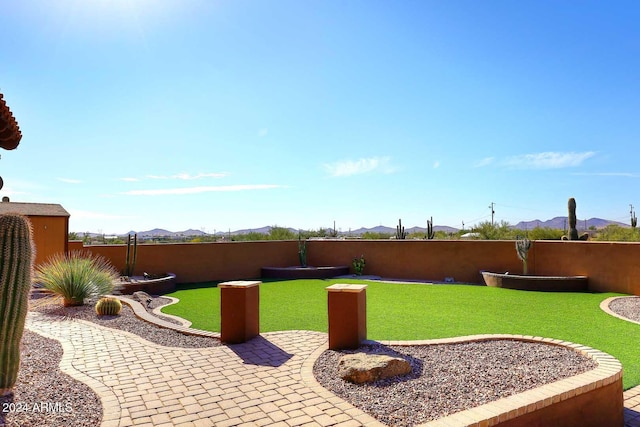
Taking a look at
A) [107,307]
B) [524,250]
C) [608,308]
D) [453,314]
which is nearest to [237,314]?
[107,307]

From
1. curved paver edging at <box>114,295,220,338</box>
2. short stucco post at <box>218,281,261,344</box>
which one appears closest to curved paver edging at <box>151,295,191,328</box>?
curved paver edging at <box>114,295,220,338</box>

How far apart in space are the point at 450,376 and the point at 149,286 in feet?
33.1

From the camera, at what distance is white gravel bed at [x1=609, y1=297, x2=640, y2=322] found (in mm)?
7988

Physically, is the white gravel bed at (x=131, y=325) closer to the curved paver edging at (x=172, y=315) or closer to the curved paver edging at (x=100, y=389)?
the curved paver edging at (x=172, y=315)

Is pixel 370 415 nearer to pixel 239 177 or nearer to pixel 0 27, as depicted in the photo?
pixel 0 27

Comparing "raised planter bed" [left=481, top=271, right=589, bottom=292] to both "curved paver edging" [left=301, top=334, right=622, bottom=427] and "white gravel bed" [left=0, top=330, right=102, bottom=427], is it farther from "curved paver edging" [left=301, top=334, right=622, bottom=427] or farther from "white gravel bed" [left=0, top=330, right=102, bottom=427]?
"white gravel bed" [left=0, top=330, right=102, bottom=427]

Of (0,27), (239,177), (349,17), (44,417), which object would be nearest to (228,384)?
(44,417)

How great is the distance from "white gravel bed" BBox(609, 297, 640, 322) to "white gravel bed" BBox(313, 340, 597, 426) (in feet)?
14.5

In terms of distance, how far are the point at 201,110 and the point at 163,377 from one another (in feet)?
31.5

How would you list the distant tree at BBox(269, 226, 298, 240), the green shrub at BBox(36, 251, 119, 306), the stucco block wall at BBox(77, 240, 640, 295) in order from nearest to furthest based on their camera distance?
the green shrub at BBox(36, 251, 119, 306), the stucco block wall at BBox(77, 240, 640, 295), the distant tree at BBox(269, 226, 298, 240)

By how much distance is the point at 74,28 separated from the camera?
769 cm

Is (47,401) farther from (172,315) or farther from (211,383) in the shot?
(172,315)

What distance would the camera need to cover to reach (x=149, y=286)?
38.7ft

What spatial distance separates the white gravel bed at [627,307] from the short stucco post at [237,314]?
7.40 metres
